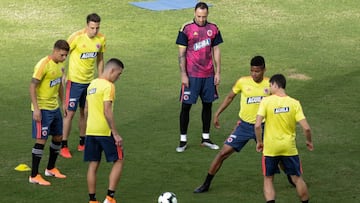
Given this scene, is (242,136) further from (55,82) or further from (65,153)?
(65,153)

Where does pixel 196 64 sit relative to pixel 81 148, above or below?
above

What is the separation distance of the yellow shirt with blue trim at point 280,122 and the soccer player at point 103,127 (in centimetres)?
217

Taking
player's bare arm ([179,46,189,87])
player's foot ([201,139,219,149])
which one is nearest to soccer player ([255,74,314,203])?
player's foot ([201,139,219,149])

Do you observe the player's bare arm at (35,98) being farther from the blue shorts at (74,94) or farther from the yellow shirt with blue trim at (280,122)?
the yellow shirt with blue trim at (280,122)

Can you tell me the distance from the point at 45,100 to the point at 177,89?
21.5 ft

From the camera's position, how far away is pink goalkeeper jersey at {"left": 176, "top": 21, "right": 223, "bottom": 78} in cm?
1706

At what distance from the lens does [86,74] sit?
16.9m

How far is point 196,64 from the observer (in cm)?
1712

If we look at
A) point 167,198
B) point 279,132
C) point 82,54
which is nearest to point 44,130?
point 82,54

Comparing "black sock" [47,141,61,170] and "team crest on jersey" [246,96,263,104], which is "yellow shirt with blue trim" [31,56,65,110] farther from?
"team crest on jersey" [246,96,263,104]

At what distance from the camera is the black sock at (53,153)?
15281 millimetres

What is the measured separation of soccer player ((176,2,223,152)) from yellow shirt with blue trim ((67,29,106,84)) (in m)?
1.57

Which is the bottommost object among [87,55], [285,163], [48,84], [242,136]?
[285,163]

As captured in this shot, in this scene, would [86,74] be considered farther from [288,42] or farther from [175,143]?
[288,42]
